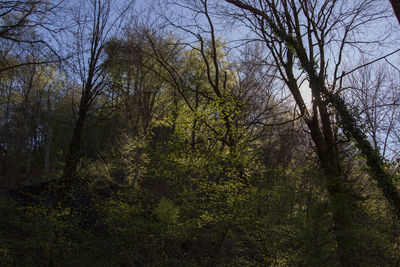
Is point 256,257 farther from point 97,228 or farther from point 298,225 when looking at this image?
point 97,228

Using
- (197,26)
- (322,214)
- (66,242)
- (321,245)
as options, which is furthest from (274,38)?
(66,242)

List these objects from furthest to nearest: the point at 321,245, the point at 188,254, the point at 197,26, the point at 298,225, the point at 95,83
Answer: the point at 197,26
the point at 95,83
the point at 188,254
the point at 298,225
the point at 321,245

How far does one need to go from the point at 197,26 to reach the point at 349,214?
285 inches

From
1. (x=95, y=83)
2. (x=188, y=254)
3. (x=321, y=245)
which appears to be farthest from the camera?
(x=95, y=83)

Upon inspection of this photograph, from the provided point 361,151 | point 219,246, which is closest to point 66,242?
point 219,246

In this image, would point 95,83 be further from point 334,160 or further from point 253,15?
point 334,160

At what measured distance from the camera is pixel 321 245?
5734mm

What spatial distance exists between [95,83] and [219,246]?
19.5ft

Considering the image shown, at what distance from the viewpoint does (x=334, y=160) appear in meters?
6.49

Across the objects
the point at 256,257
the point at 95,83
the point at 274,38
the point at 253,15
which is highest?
the point at 253,15

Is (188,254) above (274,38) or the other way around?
the other way around

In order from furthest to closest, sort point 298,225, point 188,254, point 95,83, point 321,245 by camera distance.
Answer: point 95,83 < point 188,254 < point 298,225 < point 321,245

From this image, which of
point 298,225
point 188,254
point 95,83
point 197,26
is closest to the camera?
point 298,225

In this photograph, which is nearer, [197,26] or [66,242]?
[66,242]
